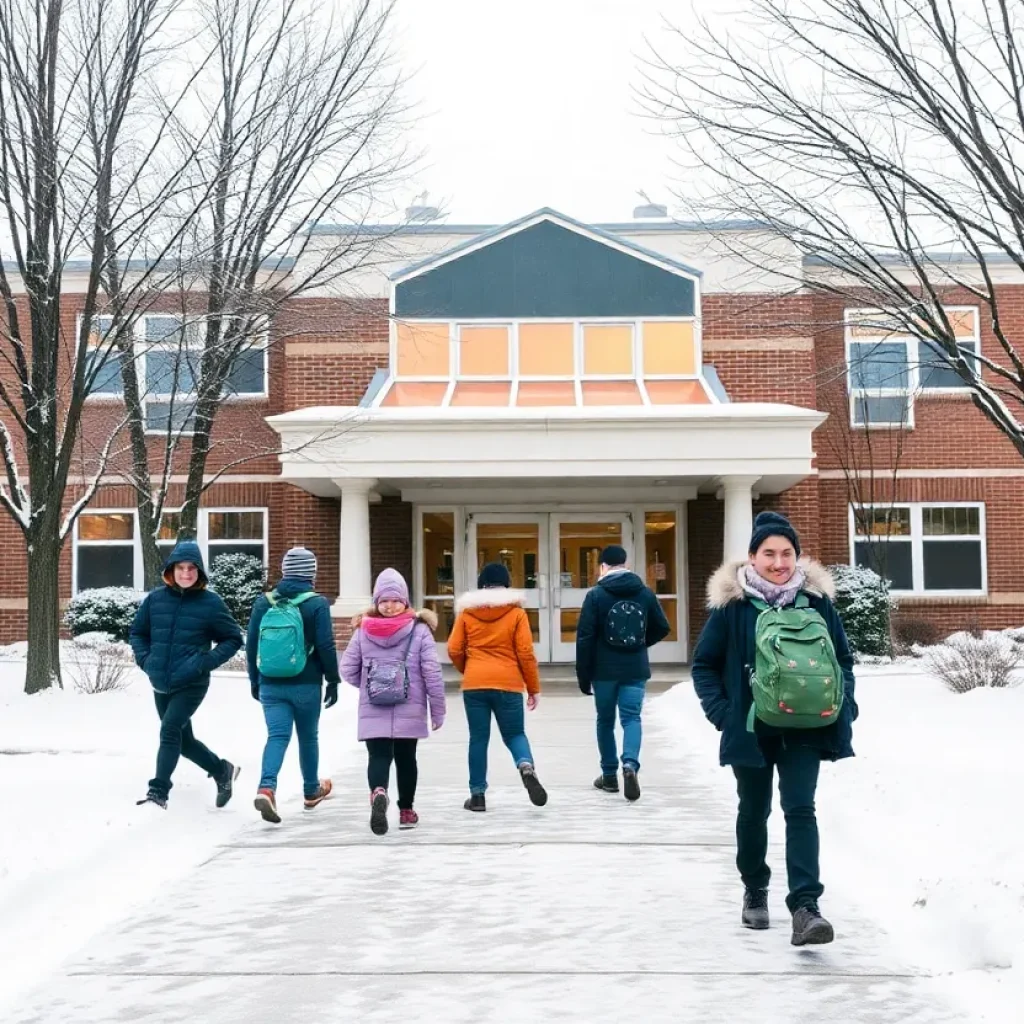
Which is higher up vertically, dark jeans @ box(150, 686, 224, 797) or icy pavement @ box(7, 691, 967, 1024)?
dark jeans @ box(150, 686, 224, 797)

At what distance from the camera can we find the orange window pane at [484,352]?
21.4 meters

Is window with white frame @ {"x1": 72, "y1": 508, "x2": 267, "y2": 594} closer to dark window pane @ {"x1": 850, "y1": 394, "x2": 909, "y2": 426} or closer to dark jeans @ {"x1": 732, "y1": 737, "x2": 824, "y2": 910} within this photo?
dark window pane @ {"x1": 850, "y1": 394, "x2": 909, "y2": 426}

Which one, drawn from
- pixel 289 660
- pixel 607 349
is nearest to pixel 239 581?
pixel 607 349

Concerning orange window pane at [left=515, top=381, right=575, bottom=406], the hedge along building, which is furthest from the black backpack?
orange window pane at [left=515, top=381, right=575, bottom=406]

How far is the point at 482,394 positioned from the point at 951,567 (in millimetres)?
9191

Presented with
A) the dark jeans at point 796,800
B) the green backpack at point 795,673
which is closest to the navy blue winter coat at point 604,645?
the dark jeans at point 796,800

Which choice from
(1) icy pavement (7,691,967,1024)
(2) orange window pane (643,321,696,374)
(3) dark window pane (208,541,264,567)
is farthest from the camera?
(3) dark window pane (208,541,264,567)

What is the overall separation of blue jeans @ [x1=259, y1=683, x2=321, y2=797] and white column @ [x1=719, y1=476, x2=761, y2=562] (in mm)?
11769

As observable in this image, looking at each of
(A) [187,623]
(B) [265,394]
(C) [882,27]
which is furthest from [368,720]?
(B) [265,394]

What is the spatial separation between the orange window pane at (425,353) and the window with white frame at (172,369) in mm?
2187

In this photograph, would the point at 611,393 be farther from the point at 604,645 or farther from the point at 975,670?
the point at 604,645

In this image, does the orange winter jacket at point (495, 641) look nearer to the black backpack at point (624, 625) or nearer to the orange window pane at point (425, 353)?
the black backpack at point (624, 625)

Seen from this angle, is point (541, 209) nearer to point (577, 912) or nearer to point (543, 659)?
point (543, 659)

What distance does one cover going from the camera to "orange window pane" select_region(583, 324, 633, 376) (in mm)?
21344
